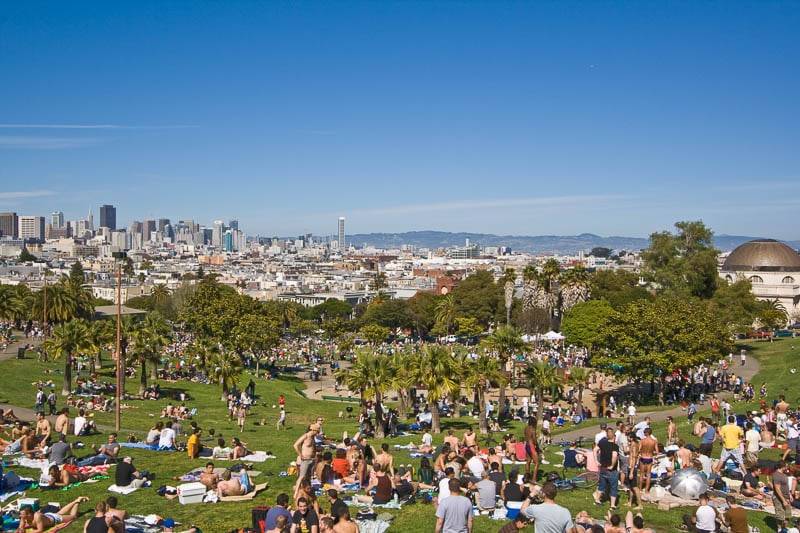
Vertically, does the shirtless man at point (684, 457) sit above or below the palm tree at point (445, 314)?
above

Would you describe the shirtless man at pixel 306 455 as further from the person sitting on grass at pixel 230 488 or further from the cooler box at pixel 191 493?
the cooler box at pixel 191 493

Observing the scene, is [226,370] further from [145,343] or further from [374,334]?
[374,334]

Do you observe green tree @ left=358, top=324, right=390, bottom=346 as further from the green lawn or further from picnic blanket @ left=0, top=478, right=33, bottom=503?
picnic blanket @ left=0, top=478, right=33, bottom=503

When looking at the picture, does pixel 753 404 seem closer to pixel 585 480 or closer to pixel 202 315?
pixel 585 480

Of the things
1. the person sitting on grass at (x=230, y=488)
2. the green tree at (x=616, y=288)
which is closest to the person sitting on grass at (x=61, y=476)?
the person sitting on grass at (x=230, y=488)

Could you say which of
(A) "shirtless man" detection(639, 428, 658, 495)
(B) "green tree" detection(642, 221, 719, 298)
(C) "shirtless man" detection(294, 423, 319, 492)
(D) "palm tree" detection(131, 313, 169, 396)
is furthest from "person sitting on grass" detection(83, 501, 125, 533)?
(B) "green tree" detection(642, 221, 719, 298)

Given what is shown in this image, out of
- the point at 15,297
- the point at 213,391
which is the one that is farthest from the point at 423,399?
the point at 15,297
